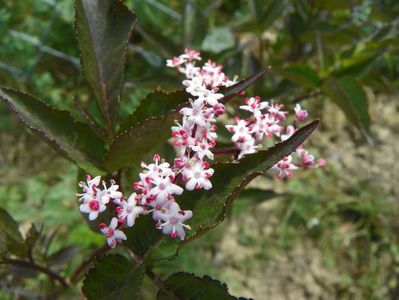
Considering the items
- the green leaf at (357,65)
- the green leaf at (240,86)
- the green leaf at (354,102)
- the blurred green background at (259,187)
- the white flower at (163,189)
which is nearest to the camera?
the white flower at (163,189)

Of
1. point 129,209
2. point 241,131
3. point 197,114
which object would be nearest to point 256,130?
point 241,131

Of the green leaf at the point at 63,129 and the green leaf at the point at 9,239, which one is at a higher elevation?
the green leaf at the point at 63,129

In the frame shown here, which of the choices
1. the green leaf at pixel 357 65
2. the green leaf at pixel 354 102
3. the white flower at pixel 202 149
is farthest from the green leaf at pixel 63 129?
the green leaf at pixel 357 65

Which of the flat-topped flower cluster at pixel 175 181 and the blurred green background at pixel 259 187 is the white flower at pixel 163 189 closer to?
the flat-topped flower cluster at pixel 175 181

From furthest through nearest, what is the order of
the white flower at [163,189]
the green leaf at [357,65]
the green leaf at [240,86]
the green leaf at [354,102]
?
the green leaf at [357,65]
the green leaf at [354,102]
the green leaf at [240,86]
the white flower at [163,189]

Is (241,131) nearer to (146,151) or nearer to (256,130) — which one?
(256,130)

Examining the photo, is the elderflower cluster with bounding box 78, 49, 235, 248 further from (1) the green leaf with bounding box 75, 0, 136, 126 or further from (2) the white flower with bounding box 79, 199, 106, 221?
(1) the green leaf with bounding box 75, 0, 136, 126
